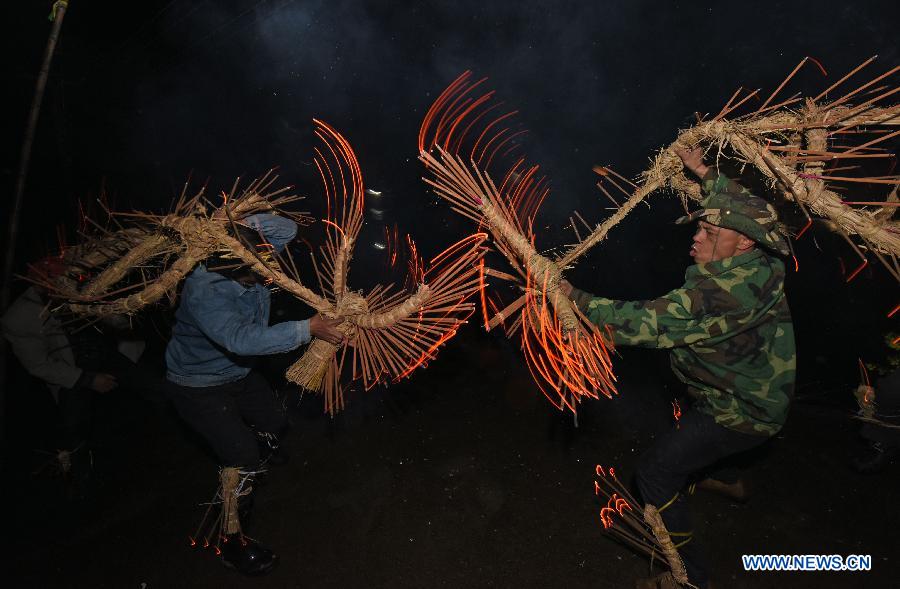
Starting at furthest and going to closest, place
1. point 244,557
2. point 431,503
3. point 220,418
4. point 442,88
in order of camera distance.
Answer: point 442,88
point 431,503
point 244,557
point 220,418

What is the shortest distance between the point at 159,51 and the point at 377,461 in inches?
205

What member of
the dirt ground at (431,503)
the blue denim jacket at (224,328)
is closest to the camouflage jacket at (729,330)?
the dirt ground at (431,503)

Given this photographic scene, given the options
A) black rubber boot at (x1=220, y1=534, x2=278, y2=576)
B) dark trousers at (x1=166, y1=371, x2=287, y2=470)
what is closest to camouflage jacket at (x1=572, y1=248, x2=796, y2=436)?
dark trousers at (x1=166, y1=371, x2=287, y2=470)

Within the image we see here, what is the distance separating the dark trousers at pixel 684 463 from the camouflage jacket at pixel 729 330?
8 centimetres

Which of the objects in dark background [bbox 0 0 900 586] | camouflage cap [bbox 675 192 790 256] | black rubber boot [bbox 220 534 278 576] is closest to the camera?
camouflage cap [bbox 675 192 790 256]

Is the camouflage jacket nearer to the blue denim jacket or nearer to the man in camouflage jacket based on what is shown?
the man in camouflage jacket

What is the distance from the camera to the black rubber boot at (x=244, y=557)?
9.93 feet

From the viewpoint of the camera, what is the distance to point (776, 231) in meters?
2.36

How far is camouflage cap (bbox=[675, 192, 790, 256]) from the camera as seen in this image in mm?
2248

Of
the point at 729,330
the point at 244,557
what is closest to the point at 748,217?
the point at 729,330

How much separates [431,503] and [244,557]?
132 cm

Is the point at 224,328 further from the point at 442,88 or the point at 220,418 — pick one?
the point at 442,88

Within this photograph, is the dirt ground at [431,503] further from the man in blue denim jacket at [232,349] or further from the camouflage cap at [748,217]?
the camouflage cap at [748,217]

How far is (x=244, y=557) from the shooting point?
304 centimetres
